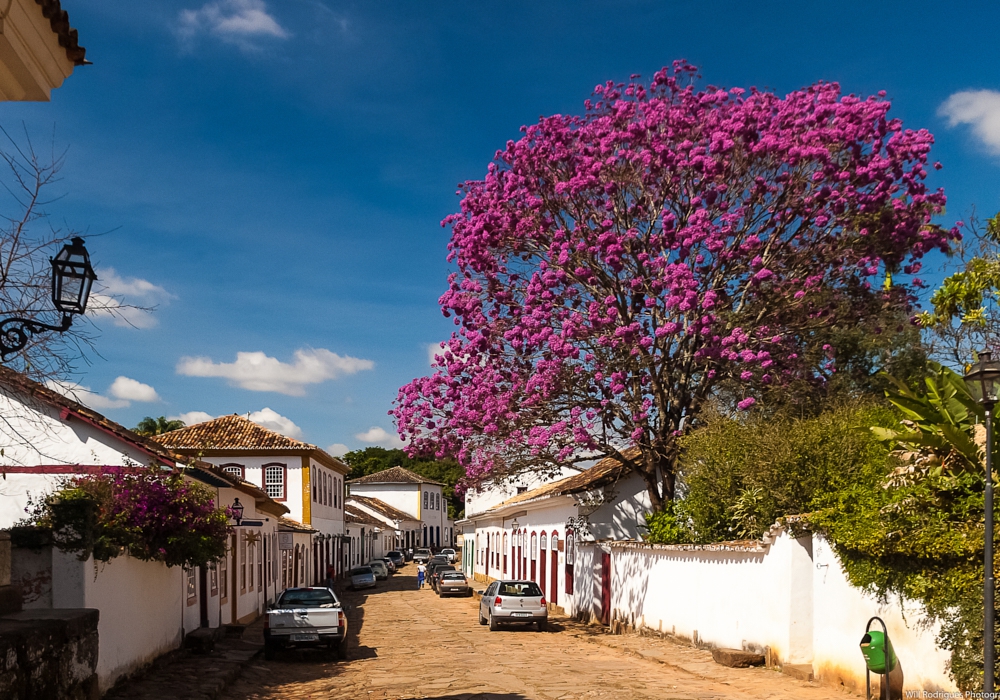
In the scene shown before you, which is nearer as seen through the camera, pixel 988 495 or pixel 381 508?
pixel 988 495

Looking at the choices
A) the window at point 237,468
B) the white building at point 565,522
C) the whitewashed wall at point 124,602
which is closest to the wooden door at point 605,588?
the white building at point 565,522

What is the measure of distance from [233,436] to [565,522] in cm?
1808

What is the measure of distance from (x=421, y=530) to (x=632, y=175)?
274 ft

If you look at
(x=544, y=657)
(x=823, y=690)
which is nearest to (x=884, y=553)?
(x=823, y=690)

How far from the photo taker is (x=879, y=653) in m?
11.6

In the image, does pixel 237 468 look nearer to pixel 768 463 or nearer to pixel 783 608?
pixel 768 463

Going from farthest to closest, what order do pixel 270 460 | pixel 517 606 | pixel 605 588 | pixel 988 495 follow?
pixel 270 460
pixel 605 588
pixel 517 606
pixel 988 495

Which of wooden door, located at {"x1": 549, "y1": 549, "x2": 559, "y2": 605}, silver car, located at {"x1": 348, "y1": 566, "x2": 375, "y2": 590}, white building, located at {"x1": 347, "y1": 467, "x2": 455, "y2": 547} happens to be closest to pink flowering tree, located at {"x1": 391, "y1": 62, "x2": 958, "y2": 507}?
wooden door, located at {"x1": 549, "y1": 549, "x2": 559, "y2": 605}

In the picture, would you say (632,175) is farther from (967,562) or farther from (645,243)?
(967,562)

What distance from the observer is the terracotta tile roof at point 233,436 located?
133 feet

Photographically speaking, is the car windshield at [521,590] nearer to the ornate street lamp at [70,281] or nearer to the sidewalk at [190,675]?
the sidewalk at [190,675]

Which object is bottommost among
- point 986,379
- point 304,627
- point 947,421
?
point 304,627

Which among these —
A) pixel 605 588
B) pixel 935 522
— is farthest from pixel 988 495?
pixel 605 588

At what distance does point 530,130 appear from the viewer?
2272 centimetres
